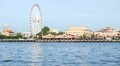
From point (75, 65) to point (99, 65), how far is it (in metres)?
2.51

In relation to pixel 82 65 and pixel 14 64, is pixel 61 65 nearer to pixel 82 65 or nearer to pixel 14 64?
pixel 82 65

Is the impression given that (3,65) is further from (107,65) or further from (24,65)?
(107,65)

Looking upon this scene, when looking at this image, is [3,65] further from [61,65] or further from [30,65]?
[61,65]

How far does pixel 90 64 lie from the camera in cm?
4638

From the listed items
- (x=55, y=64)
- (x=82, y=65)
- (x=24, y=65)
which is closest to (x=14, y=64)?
(x=24, y=65)

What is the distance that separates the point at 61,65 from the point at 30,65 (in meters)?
3.25

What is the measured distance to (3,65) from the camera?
4484 cm

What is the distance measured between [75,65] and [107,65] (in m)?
3.35

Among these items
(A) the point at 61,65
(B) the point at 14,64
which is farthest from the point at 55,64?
(B) the point at 14,64

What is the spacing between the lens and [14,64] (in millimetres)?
46219

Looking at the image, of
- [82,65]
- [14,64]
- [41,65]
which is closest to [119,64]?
[82,65]

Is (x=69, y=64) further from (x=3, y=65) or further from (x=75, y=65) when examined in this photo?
(x=3, y=65)

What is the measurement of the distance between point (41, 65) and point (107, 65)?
6.91 meters

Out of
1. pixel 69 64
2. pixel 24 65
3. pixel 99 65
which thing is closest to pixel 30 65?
pixel 24 65
